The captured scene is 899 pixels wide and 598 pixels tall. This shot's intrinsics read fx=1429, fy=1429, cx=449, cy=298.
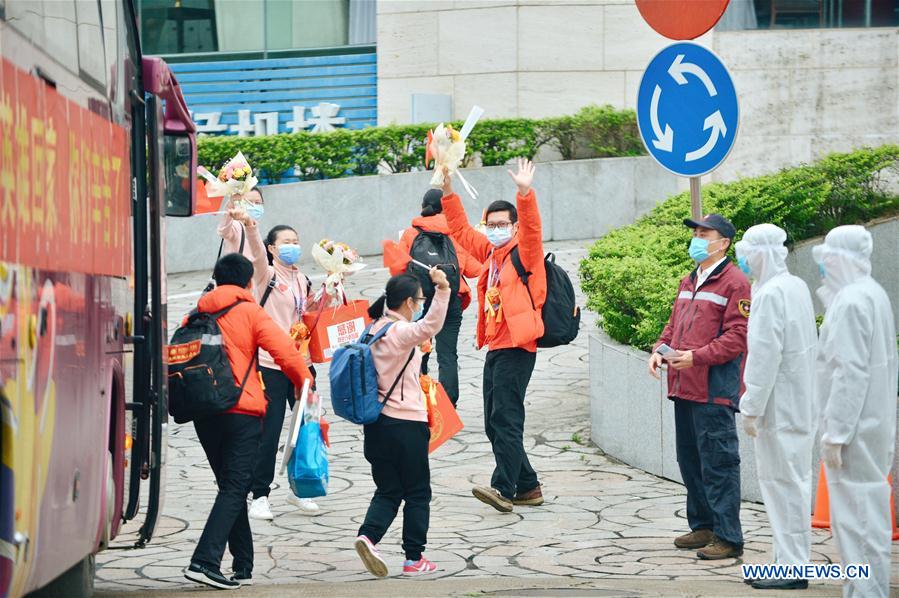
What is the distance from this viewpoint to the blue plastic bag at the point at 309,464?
802cm

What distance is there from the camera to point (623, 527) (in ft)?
28.3

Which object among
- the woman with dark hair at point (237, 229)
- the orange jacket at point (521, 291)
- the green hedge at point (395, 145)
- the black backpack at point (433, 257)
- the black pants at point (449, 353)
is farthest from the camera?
Result: the green hedge at point (395, 145)

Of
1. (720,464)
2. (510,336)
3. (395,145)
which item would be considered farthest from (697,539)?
(395,145)

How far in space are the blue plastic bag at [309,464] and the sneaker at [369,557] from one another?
2.31 ft

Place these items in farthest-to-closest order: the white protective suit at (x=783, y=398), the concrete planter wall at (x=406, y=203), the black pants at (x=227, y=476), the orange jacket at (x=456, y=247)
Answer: the concrete planter wall at (x=406, y=203) < the orange jacket at (x=456, y=247) < the black pants at (x=227, y=476) < the white protective suit at (x=783, y=398)

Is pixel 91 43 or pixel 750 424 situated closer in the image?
pixel 91 43

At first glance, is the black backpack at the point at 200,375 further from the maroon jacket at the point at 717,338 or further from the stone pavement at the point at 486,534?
the maroon jacket at the point at 717,338

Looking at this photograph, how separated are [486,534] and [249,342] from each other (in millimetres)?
2070

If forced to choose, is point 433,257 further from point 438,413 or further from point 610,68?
point 610,68

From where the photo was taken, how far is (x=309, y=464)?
8.01 metres

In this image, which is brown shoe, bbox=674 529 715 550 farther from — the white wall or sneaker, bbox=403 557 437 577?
the white wall

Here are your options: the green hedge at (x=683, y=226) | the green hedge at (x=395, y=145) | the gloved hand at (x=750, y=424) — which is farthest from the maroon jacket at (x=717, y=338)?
the green hedge at (x=395, y=145)

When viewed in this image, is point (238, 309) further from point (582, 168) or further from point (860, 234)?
point (582, 168)

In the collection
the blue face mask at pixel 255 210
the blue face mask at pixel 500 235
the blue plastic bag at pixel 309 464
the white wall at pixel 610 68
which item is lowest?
the blue plastic bag at pixel 309 464
